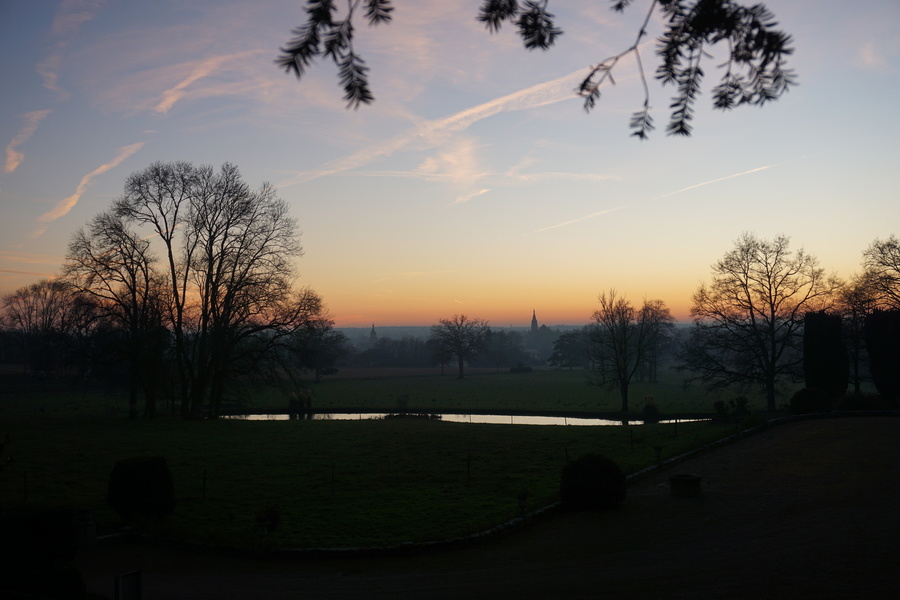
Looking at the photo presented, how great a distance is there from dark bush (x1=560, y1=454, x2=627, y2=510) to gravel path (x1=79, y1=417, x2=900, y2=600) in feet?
1.16

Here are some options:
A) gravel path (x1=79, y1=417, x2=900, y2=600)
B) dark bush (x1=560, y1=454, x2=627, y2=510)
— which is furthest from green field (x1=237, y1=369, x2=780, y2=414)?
gravel path (x1=79, y1=417, x2=900, y2=600)

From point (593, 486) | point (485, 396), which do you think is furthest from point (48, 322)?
point (593, 486)

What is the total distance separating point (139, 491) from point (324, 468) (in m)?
8.58

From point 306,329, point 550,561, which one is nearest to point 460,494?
point 550,561

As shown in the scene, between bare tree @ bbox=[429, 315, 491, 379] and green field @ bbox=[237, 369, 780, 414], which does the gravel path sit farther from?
bare tree @ bbox=[429, 315, 491, 379]

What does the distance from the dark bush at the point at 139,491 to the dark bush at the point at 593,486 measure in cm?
973

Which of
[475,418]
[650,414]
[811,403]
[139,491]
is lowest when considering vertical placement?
[475,418]

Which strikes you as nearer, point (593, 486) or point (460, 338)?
point (593, 486)

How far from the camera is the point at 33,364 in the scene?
2766 inches

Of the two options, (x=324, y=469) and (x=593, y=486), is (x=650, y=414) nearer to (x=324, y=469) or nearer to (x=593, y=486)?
(x=324, y=469)

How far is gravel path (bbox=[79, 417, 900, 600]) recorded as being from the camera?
→ 29.5ft

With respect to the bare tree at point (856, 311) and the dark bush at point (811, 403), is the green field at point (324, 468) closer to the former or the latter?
the dark bush at point (811, 403)

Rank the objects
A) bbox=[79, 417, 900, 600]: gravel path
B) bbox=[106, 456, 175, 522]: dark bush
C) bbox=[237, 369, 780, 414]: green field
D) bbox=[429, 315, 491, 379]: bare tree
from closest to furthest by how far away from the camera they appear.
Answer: bbox=[79, 417, 900, 600]: gravel path, bbox=[106, 456, 175, 522]: dark bush, bbox=[237, 369, 780, 414]: green field, bbox=[429, 315, 491, 379]: bare tree

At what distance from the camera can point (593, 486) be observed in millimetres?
14055
